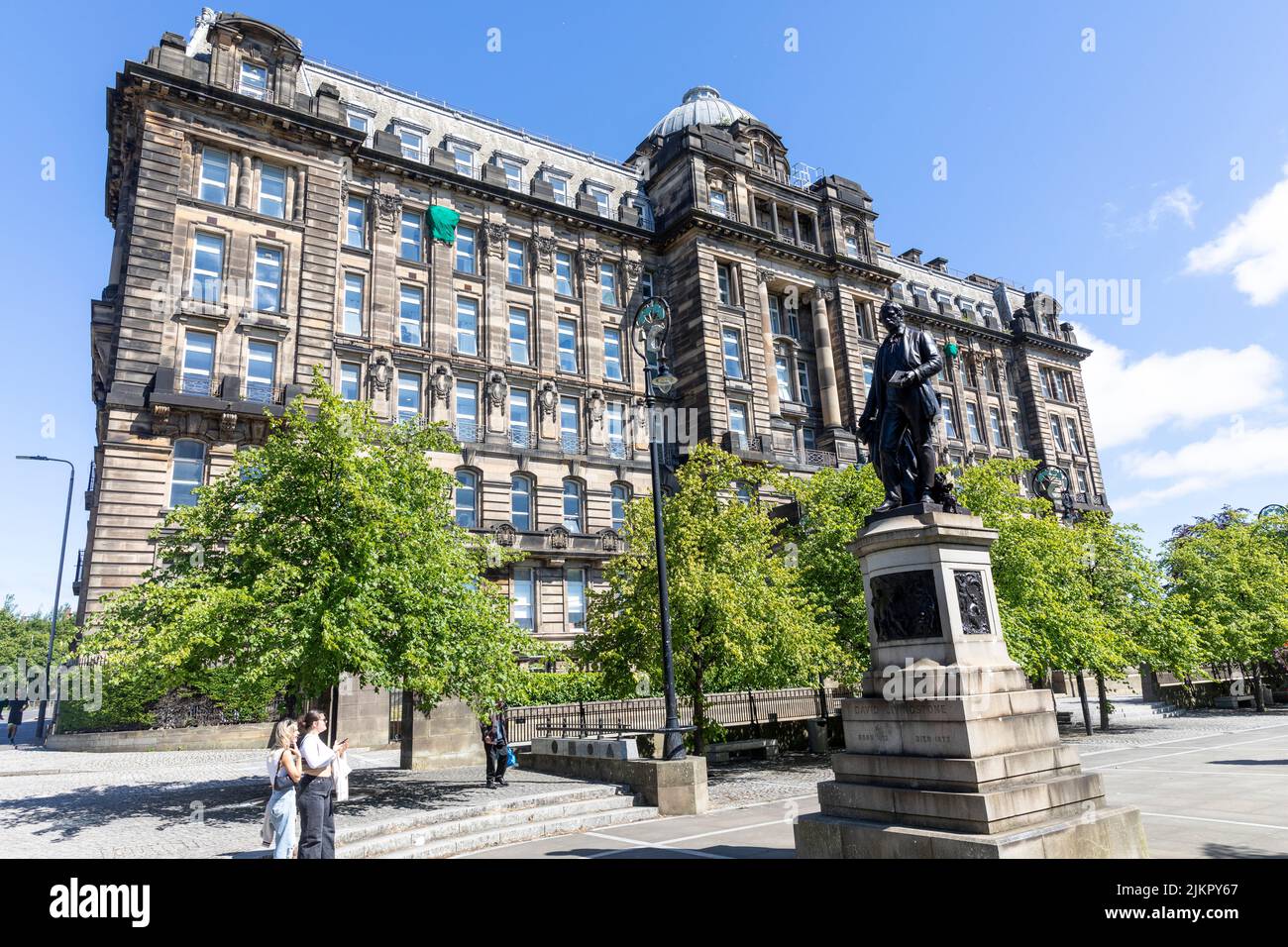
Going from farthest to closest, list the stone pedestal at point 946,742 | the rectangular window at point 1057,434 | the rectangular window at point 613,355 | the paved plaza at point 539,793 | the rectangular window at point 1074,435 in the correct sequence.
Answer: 1. the rectangular window at point 1074,435
2. the rectangular window at point 1057,434
3. the rectangular window at point 613,355
4. the paved plaza at point 539,793
5. the stone pedestal at point 946,742

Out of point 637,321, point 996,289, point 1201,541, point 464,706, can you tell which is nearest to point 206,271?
point 464,706

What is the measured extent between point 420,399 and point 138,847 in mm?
26984

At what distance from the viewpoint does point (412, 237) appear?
37.9 meters

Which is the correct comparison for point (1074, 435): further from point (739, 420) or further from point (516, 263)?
point (516, 263)

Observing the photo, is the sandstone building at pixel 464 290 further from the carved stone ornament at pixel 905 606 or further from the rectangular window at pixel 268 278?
the carved stone ornament at pixel 905 606

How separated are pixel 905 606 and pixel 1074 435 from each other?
7149 centimetres

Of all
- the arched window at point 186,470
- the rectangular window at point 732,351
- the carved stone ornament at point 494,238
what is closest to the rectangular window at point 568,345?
the carved stone ornament at point 494,238

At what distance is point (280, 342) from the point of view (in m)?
31.2

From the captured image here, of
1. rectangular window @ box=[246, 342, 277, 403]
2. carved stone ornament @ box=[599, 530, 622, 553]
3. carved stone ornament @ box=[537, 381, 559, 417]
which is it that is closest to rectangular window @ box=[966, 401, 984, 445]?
carved stone ornament @ box=[599, 530, 622, 553]

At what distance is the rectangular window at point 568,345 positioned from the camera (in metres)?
40.9

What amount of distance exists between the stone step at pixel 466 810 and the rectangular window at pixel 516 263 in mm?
30913

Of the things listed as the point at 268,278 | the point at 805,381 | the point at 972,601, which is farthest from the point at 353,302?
the point at 972,601
